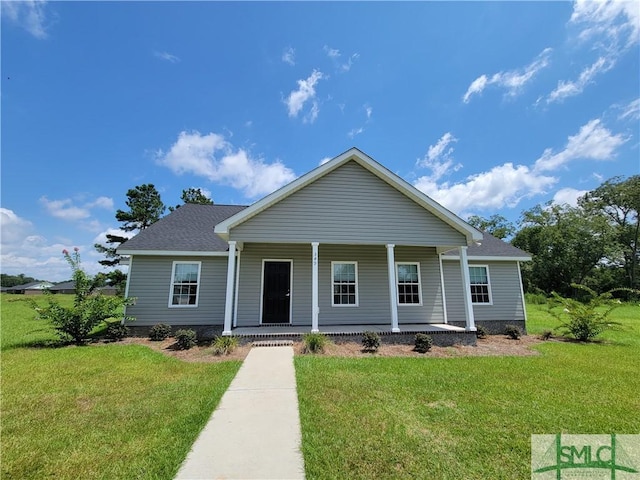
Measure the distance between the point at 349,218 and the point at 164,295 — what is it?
24.1 ft

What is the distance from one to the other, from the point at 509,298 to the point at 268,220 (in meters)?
11.0

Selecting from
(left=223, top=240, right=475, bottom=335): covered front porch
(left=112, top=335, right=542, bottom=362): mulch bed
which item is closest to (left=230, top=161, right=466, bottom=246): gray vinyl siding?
(left=223, top=240, right=475, bottom=335): covered front porch

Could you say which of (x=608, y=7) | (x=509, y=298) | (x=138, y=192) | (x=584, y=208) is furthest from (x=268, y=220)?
(x=584, y=208)

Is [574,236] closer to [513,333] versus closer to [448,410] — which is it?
[513,333]

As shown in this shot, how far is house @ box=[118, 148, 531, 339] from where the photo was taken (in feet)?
29.9

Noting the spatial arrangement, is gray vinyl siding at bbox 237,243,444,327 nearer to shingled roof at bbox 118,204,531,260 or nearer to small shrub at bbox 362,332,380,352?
shingled roof at bbox 118,204,531,260

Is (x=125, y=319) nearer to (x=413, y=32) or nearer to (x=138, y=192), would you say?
(x=413, y=32)

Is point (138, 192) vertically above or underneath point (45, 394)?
above

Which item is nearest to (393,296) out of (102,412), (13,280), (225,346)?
(225,346)

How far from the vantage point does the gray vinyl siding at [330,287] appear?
10328 millimetres

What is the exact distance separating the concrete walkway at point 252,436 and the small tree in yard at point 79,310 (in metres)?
6.72

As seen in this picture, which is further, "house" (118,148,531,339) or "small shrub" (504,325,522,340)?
"small shrub" (504,325,522,340)

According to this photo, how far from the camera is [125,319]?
9.98 metres

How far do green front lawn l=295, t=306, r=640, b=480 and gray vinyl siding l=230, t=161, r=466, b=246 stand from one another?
3866 mm
